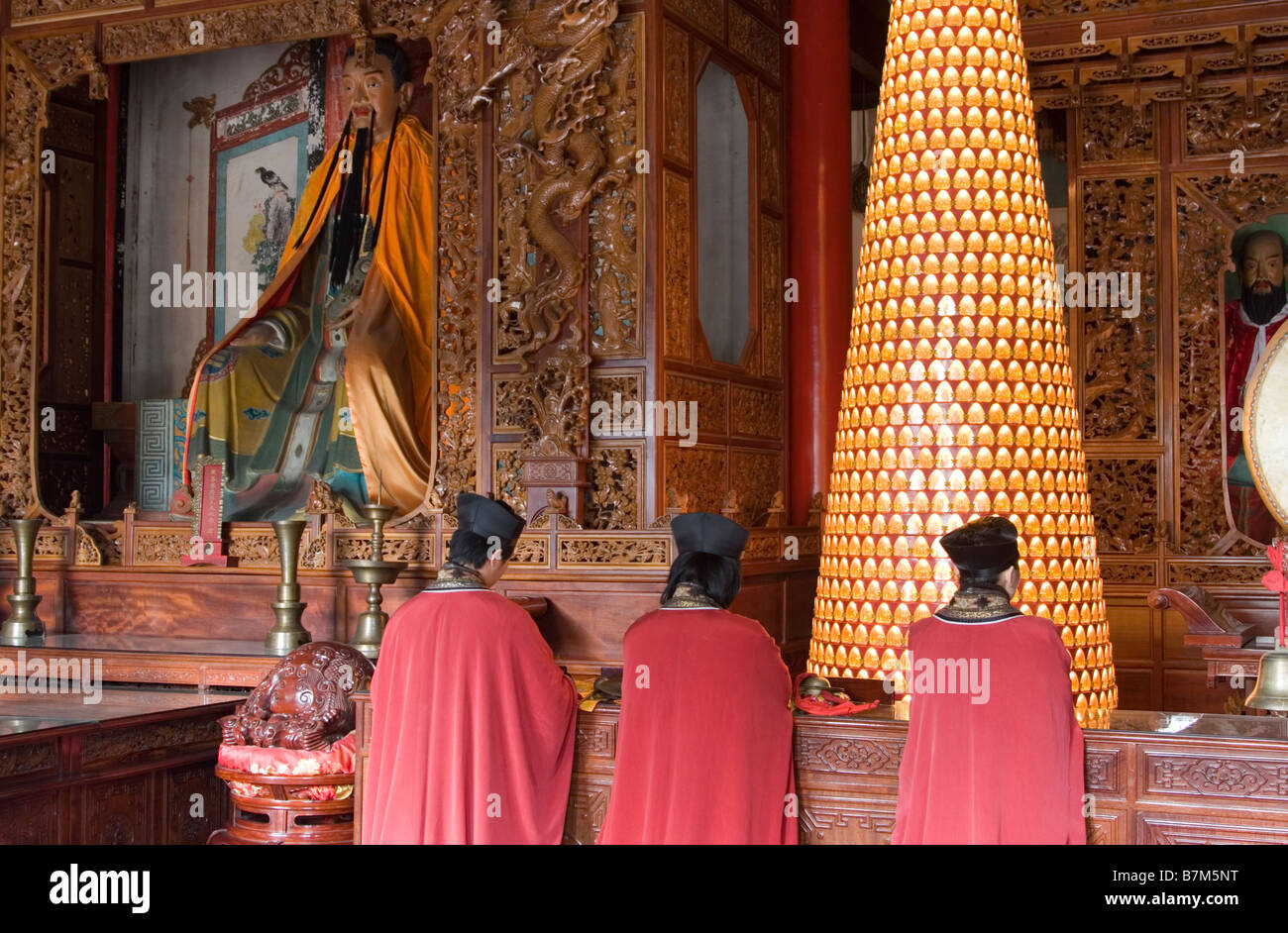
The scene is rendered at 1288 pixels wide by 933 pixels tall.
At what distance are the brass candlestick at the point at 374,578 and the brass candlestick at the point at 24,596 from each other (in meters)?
1.55

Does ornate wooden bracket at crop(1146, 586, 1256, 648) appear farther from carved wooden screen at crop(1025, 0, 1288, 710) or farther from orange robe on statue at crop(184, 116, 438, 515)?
orange robe on statue at crop(184, 116, 438, 515)

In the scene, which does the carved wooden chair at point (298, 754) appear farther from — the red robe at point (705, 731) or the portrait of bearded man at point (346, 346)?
the portrait of bearded man at point (346, 346)

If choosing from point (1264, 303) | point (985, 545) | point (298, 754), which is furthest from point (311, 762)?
point (1264, 303)

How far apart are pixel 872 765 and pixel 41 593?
462 cm

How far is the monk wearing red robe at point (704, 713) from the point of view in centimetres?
295

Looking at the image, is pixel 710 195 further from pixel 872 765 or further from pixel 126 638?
pixel 872 765

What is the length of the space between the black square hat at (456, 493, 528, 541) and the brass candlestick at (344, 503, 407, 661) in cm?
210

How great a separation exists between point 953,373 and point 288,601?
3.50 metres

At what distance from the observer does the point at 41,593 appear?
251 inches

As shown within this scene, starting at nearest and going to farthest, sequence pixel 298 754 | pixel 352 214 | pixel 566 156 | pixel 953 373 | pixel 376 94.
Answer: pixel 953 373 → pixel 298 754 → pixel 566 156 → pixel 376 94 → pixel 352 214

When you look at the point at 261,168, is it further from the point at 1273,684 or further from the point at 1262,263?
the point at 1273,684

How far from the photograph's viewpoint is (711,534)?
2957mm

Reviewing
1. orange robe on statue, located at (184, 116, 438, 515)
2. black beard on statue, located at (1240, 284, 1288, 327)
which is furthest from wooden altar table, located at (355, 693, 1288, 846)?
black beard on statue, located at (1240, 284, 1288, 327)

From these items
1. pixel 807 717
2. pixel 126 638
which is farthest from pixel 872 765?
pixel 126 638
